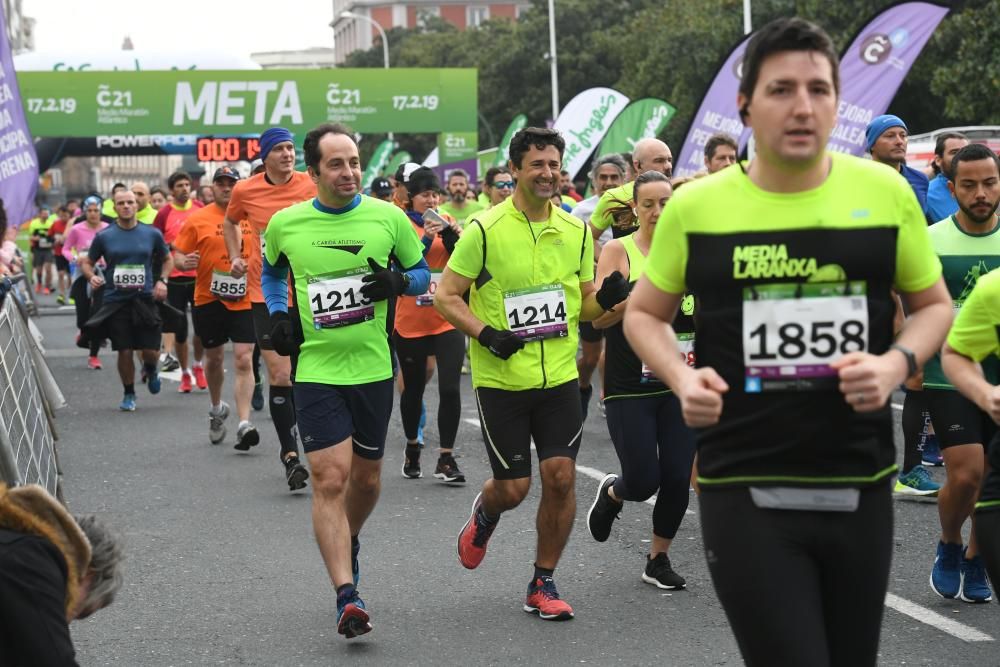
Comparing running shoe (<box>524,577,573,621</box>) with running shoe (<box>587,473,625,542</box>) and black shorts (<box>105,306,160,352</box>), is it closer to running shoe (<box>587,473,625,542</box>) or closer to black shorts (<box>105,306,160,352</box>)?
running shoe (<box>587,473,625,542</box>)

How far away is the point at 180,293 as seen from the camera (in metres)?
15.6

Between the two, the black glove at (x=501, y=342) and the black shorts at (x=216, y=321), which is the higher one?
the black glove at (x=501, y=342)

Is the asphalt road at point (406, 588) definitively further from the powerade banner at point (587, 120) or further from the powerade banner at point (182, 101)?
the powerade banner at point (182, 101)

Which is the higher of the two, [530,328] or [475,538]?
[530,328]

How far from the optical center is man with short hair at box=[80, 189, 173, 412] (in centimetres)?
1450

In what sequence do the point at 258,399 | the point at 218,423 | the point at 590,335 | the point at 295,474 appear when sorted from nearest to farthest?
the point at 295,474 < the point at 590,335 < the point at 218,423 < the point at 258,399

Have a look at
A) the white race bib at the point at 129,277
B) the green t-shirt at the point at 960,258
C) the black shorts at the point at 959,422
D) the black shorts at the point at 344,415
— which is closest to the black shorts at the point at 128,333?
the white race bib at the point at 129,277

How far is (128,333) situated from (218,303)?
228 centimetres

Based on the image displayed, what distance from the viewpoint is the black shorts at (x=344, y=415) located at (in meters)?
6.50

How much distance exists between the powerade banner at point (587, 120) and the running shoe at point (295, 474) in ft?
45.1

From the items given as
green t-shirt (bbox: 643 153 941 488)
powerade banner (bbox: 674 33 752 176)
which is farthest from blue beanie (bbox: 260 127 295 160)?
powerade banner (bbox: 674 33 752 176)

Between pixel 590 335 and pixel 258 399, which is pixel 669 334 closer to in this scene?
pixel 590 335

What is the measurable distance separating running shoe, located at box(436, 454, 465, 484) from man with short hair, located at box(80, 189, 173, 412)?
200 inches

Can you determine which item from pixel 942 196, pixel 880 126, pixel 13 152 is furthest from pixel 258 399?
pixel 942 196
